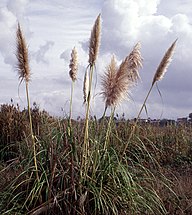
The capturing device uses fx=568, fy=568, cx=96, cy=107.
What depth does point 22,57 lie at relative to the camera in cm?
677

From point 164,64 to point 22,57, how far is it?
1.75 m

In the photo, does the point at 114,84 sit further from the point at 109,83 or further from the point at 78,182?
the point at 78,182

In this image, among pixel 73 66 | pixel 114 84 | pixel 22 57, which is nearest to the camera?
pixel 22 57

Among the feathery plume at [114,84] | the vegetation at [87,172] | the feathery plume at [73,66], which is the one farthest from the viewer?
the feathery plume at [73,66]

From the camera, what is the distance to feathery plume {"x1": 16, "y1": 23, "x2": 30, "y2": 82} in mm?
6664

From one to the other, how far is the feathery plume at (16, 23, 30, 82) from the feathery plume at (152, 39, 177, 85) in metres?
1.59

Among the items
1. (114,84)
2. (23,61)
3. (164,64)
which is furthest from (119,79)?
(23,61)

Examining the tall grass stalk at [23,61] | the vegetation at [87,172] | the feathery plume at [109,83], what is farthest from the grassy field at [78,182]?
the feathery plume at [109,83]

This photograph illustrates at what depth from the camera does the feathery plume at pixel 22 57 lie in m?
6.66

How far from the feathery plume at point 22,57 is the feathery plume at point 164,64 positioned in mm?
1590

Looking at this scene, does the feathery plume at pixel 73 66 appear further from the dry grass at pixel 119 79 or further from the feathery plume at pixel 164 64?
the feathery plume at pixel 164 64

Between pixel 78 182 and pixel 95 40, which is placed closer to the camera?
pixel 95 40

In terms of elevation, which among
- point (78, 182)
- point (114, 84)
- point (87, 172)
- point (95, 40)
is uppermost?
point (95, 40)

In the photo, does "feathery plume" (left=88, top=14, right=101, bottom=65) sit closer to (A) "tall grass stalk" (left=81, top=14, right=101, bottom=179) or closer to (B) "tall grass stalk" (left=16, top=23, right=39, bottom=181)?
(A) "tall grass stalk" (left=81, top=14, right=101, bottom=179)
